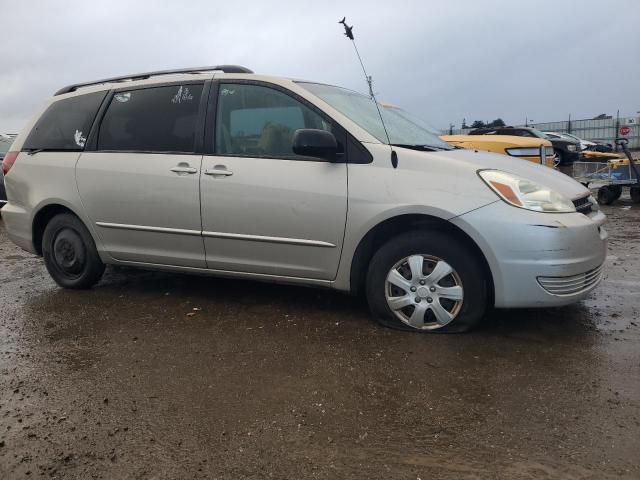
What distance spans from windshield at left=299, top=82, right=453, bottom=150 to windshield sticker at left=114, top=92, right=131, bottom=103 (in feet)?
5.09

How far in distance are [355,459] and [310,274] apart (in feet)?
5.81

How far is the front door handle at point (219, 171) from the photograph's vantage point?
399 cm

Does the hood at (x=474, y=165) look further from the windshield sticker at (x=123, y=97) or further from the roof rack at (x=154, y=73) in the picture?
the windshield sticker at (x=123, y=97)

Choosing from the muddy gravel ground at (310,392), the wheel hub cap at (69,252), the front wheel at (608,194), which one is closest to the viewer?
the muddy gravel ground at (310,392)

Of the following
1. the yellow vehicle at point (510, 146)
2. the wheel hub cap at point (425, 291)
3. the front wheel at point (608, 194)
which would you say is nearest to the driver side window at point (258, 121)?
the wheel hub cap at point (425, 291)

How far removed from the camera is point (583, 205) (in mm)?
3635

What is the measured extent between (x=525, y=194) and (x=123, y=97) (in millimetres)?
3272

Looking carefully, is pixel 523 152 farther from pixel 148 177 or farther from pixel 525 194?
pixel 148 177

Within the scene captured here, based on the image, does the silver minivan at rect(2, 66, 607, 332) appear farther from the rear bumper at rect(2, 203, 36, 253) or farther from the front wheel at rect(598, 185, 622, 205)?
the front wheel at rect(598, 185, 622, 205)

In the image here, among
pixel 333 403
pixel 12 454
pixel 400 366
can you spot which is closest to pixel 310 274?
pixel 400 366

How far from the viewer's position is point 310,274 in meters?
3.88

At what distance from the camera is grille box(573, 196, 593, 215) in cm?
353

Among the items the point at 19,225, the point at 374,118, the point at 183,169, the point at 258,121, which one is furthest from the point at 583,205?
the point at 19,225

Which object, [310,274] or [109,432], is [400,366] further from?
[109,432]
